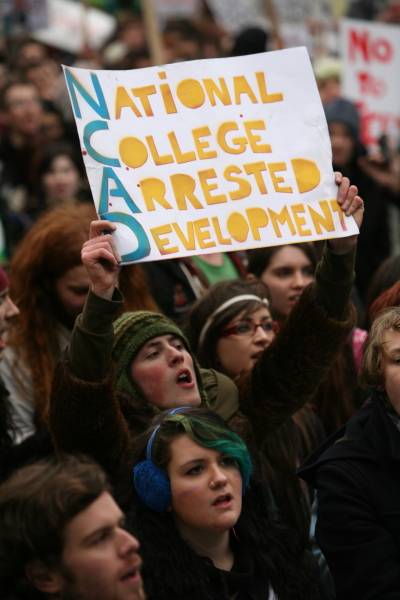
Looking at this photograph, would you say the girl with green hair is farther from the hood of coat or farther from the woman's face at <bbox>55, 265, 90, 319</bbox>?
the woman's face at <bbox>55, 265, 90, 319</bbox>

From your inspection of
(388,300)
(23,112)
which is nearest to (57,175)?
(23,112)

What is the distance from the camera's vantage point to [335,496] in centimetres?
366

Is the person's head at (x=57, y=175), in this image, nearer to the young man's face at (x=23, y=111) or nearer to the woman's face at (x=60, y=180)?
the woman's face at (x=60, y=180)

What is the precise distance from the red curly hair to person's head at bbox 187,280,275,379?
27 centimetres

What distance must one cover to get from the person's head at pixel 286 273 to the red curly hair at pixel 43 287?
0.77 meters

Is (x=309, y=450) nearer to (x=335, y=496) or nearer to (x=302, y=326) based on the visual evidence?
(x=302, y=326)

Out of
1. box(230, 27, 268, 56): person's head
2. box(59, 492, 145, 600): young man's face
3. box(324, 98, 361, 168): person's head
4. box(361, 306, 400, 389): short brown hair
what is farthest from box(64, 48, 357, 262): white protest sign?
box(230, 27, 268, 56): person's head

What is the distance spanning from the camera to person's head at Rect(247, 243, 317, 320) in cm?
575

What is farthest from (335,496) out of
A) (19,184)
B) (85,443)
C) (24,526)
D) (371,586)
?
(19,184)

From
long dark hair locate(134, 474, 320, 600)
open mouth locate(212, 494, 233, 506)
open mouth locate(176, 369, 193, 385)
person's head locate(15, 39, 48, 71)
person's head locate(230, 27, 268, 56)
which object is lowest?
long dark hair locate(134, 474, 320, 600)

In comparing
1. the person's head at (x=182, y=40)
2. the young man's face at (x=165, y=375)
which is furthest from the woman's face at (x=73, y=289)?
the person's head at (x=182, y=40)

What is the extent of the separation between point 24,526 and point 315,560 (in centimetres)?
127

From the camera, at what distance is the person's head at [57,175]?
7770 millimetres

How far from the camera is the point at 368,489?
3660 millimetres
